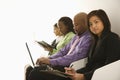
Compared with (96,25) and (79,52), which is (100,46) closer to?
(96,25)

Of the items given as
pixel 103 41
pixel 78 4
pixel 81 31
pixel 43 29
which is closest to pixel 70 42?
pixel 81 31

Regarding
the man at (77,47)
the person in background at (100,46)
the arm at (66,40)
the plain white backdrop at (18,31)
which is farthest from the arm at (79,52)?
the plain white backdrop at (18,31)

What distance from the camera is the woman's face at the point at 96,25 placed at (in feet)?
6.22

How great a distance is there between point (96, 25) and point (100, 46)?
0.20 m

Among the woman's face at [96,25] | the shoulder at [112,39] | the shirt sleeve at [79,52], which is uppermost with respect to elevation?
the woman's face at [96,25]

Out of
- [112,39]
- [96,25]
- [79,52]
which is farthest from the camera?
[79,52]

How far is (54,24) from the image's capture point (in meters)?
3.49

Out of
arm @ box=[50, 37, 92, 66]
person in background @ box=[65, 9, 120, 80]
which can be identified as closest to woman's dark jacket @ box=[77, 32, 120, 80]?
person in background @ box=[65, 9, 120, 80]

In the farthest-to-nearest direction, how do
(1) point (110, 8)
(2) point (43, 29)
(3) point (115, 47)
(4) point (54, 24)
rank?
(2) point (43, 29) < (4) point (54, 24) < (1) point (110, 8) < (3) point (115, 47)

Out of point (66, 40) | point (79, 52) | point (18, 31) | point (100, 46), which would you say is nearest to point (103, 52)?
point (100, 46)

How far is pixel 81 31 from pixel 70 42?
0.82 ft

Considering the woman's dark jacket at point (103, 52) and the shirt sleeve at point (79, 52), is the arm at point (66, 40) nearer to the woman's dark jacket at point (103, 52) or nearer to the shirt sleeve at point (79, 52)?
the shirt sleeve at point (79, 52)

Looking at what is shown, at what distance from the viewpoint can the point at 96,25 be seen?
1.91 metres

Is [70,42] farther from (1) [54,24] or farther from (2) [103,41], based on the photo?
(1) [54,24]
